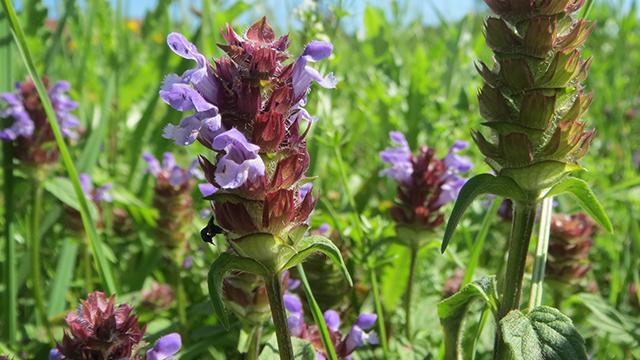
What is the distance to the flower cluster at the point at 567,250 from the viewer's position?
8.52ft

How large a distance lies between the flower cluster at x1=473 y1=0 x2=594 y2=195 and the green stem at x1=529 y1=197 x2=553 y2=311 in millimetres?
343

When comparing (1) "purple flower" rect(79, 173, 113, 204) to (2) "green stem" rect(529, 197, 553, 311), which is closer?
(2) "green stem" rect(529, 197, 553, 311)

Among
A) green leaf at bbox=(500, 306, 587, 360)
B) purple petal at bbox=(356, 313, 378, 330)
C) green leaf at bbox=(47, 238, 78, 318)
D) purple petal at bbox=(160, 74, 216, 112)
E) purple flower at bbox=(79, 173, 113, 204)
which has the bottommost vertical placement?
green leaf at bbox=(47, 238, 78, 318)

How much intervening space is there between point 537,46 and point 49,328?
186 centimetres

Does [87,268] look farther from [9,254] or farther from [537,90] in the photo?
[537,90]

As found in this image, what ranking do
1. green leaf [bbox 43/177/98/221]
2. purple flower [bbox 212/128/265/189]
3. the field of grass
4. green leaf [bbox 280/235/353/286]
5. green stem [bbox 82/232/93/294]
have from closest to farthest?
purple flower [bbox 212/128/265/189]
green leaf [bbox 280/235/353/286]
the field of grass
green leaf [bbox 43/177/98/221]
green stem [bbox 82/232/93/294]

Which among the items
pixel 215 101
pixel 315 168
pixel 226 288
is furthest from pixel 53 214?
pixel 215 101

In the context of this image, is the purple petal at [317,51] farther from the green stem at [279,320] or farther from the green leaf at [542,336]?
the green leaf at [542,336]

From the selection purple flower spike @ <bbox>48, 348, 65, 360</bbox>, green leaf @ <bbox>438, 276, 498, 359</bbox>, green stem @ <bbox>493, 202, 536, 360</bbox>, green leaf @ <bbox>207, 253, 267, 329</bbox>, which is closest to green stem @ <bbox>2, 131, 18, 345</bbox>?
purple flower spike @ <bbox>48, 348, 65, 360</bbox>

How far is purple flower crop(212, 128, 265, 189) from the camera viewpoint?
1.24m

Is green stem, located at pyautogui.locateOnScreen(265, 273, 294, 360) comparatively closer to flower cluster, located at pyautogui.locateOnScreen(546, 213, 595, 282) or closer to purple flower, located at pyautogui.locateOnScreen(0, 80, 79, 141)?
flower cluster, located at pyautogui.locateOnScreen(546, 213, 595, 282)

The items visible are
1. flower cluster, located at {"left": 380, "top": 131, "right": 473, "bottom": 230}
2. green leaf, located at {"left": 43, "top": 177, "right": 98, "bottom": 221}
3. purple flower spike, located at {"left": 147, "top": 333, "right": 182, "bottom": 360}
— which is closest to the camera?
purple flower spike, located at {"left": 147, "top": 333, "right": 182, "bottom": 360}

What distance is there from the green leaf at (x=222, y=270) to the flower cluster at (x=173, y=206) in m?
1.63

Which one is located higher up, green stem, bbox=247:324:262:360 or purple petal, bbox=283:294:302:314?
purple petal, bbox=283:294:302:314
